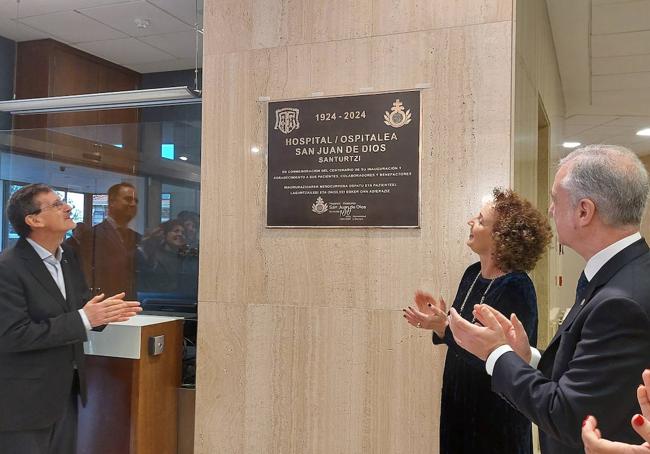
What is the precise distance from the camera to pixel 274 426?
2.83 metres

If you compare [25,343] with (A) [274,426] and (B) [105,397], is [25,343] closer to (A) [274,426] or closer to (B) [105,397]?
(B) [105,397]

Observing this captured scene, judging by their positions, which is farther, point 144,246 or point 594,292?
point 144,246

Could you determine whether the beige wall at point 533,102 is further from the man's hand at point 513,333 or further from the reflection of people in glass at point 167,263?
the reflection of people in glass at point 167,263

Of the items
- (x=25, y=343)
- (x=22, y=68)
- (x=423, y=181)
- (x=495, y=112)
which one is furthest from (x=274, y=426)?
(x=22, y=68)

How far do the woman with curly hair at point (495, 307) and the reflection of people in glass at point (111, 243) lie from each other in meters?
2.19

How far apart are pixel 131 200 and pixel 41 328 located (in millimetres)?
1413

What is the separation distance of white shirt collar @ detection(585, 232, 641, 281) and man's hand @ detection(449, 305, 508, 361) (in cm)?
27

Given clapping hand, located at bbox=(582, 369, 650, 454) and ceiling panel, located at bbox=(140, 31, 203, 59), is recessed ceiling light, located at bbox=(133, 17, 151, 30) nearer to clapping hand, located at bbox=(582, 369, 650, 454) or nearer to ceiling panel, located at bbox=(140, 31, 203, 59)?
ceiling panel, located at bbox=(140, 31, 203, 59)

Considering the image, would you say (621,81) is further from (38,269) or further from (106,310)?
(38,269)

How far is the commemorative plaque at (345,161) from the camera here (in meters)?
2.61

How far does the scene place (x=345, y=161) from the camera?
2.70m

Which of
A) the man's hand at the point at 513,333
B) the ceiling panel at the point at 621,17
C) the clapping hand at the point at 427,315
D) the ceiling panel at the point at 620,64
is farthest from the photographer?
the ceiling panel at the point at 620,64

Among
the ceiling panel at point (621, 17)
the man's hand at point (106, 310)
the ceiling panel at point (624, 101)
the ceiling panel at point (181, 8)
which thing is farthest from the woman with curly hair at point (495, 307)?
the ceiling panel at point (624, 101)

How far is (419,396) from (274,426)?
2.46 feet
